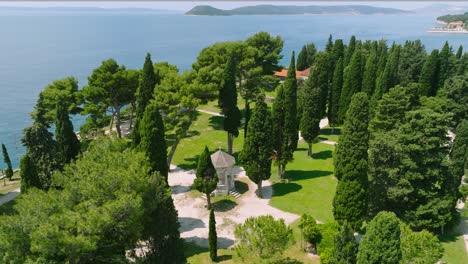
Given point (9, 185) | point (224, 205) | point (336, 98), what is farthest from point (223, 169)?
point (336, 98)

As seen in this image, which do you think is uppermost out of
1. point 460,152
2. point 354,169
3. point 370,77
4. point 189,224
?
point 370,77

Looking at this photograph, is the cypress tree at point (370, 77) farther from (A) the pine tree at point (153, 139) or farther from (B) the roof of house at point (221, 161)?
(A) the pine tree at point (153, 139)

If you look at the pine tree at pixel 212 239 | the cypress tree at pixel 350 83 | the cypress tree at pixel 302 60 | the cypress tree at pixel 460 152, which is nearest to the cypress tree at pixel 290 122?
the cypress tree at pixel 350 83

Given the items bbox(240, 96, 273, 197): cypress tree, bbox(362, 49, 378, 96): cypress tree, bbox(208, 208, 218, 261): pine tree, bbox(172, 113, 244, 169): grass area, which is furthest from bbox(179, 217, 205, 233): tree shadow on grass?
bbox(362, 49, 378, 96): cypress tree

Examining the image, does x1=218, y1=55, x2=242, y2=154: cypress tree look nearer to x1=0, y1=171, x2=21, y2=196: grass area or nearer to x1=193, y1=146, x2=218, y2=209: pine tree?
x1=193, y1=146, x2=218, y2=209: pine tree

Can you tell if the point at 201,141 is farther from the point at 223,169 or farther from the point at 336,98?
the point at 336,98

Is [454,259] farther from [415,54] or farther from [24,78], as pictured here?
[24,78]

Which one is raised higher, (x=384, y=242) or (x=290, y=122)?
(x=290, y=122)
